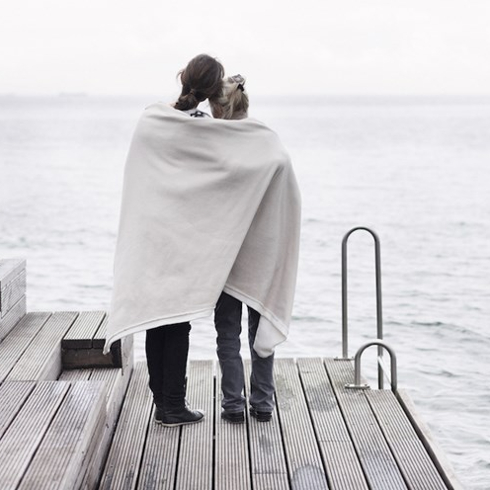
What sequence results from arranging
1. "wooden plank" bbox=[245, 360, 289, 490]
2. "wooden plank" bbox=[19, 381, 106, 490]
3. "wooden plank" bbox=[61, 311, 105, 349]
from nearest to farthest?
"wooden plank" bbox=[19, 381, 106, 490] < "wooden plank" bbox=[245, 360, 289, 490] < "wooden plank" bbox=[61, 311, 105, 349]

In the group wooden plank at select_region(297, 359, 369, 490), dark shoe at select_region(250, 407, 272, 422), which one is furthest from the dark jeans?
wooden plank at select_region(297, 359, 369, 490)

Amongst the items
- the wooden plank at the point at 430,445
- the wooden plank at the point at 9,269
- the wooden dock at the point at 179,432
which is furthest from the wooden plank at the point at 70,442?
the wooden plank at the point at 430,445

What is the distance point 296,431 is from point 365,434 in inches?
12.1

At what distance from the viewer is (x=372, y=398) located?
179 inches

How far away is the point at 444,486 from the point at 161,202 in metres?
1.60

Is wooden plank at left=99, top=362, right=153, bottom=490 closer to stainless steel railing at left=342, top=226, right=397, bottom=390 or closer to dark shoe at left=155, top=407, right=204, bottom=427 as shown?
dark shoe at left=155, top=407, right=204, bottom=427

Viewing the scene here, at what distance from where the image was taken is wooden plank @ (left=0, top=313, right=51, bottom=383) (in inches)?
173

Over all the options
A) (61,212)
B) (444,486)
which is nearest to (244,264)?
(444,486)

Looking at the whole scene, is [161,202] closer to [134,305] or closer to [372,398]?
[134,305]

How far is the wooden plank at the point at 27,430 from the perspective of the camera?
9.96 feet

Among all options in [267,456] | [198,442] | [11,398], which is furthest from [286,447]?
[11,398]

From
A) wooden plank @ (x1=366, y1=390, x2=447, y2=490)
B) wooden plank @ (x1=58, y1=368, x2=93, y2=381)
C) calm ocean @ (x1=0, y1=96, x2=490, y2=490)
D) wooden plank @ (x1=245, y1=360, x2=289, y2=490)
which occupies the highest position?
wooden plank @ (x1=58, y1=368, x2=93, y2=381)

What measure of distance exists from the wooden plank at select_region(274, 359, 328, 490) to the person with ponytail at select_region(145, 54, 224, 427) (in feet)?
1.42

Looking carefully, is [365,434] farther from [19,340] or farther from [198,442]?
[19,340]
